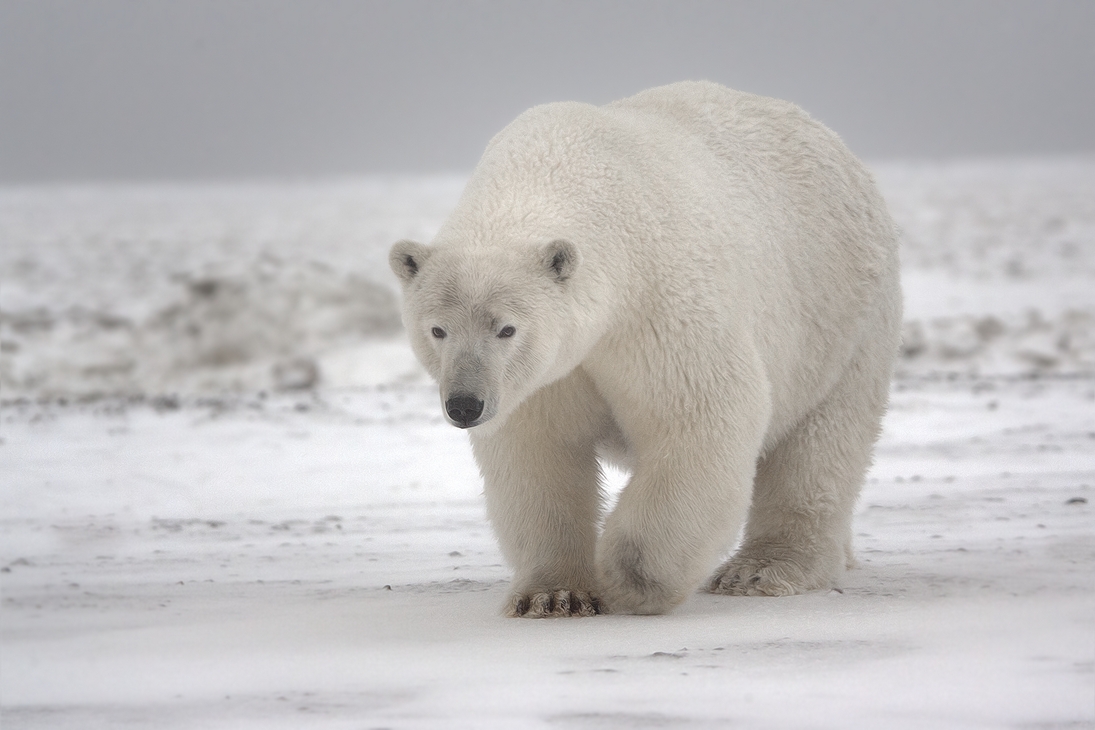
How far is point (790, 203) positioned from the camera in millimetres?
5203

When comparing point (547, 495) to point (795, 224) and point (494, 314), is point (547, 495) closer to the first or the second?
point (494, 314)

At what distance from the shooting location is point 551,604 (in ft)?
14.6

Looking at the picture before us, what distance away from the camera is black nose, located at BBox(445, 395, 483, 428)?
3.74 meters

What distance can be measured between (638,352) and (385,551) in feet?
6.13

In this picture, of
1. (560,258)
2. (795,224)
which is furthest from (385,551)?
(795,224)

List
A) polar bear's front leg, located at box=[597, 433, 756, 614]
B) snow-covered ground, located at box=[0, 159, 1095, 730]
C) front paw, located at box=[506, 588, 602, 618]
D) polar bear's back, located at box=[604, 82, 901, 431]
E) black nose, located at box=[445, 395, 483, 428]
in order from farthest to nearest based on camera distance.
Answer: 1. polar bear's back, located at box=[604, 82, 901, 431]
2. front paw, located at box=[506, 588, 602, 618]
3. polar bear's front leg, located at box=[597, 433, 756, 614]
4. black nose, located at box=[445, 395, 483, 428]
5. snow-covered ground, located at box=[0, 159, 1095, 730]

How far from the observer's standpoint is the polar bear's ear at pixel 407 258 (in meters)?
4.04

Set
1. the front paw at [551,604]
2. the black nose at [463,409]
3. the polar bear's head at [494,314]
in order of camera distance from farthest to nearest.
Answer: the front paw at [551,604] < the polar bear's head at [494,314] < the black nose at [463,409]

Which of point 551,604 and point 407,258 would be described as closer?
point 407,258

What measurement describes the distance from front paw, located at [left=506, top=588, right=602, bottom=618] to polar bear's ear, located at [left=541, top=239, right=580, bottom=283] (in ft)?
3.84

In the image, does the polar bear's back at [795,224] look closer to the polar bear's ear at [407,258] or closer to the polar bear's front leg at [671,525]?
the polar bear's front leg at [671,525]

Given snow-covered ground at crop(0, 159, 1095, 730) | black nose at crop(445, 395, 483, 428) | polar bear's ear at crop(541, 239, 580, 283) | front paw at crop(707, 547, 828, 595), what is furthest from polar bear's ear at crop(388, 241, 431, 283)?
front paw at crop(707, 547, 828, 595)

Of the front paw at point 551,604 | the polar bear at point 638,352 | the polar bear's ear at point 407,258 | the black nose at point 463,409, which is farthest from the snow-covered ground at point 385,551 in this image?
the polar bear's ear at point 407,258

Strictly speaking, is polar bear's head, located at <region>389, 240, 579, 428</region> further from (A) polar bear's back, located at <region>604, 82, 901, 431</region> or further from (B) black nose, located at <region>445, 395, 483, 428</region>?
A: (A) polar bear's back, located at <region>604, 82, 901, 431</region>
